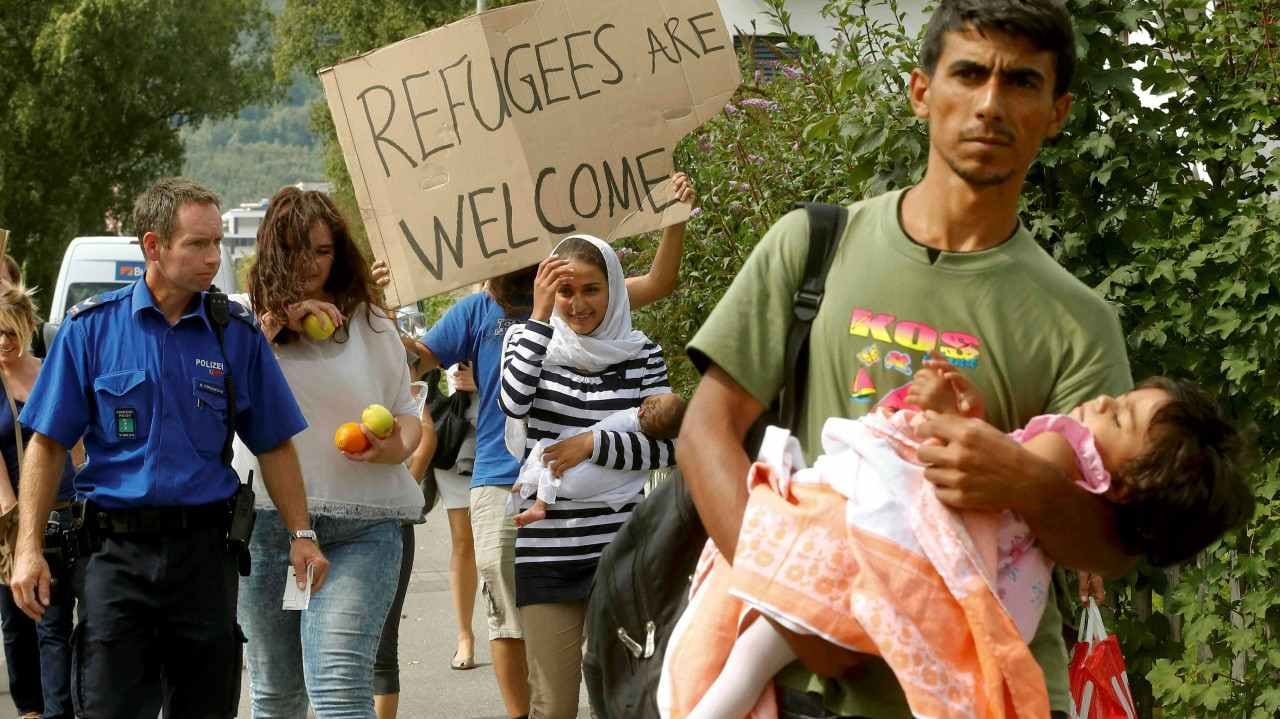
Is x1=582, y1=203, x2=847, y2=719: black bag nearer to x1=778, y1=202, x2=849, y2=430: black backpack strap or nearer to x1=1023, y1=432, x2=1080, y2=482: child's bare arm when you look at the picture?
x1=778, y1=202, x2=849, y2=430: black backpack strap

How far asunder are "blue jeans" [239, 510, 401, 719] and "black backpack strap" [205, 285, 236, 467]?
369mm

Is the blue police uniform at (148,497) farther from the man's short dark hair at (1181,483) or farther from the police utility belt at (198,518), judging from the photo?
the man's short dark hair at (1181,483)

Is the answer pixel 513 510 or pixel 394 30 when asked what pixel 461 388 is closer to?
pixel 513 510

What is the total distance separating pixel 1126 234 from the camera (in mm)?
5332

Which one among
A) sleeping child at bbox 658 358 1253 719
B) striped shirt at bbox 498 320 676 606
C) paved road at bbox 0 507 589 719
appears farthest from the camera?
paved road at bbox 0 507 589 719

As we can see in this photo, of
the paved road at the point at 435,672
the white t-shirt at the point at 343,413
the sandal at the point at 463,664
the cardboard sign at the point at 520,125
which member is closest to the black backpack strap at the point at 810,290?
the white t-shirt at the point at 343,413

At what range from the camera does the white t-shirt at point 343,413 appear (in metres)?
5.59

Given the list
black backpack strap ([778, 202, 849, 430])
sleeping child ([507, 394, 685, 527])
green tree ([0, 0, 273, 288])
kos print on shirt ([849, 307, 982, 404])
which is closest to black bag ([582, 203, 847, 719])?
black backpack strap ([778, 202, 849, 430])

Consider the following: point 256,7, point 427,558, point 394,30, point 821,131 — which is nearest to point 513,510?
point 821,131

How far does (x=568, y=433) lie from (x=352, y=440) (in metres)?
0.72

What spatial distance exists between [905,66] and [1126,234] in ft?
2.89

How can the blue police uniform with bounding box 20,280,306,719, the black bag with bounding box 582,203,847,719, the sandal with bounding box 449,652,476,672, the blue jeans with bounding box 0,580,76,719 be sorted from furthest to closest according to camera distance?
1. the sandal with bounding box 449,652,476,672
2. the blue jeans with bounding box 0,580,76,719
3. the blue police uniform with bounding box 20,280,306,719
4. the black bag with bounding box 582,203,847,719

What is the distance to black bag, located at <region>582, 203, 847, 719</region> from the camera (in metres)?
3.49

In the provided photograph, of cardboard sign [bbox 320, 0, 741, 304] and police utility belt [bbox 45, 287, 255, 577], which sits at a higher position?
cardboard sign [bbox 320, 0, 741, 304]
